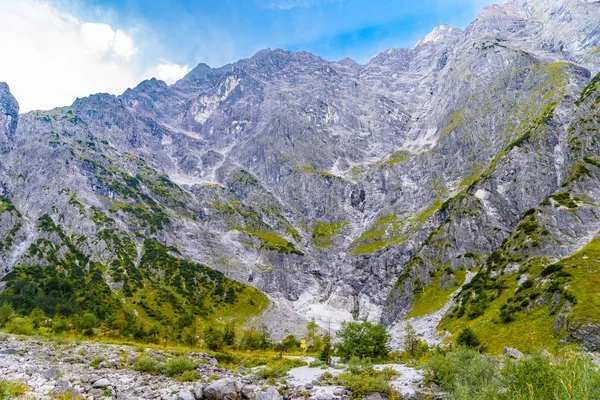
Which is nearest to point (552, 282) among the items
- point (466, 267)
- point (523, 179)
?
point (466, 267)

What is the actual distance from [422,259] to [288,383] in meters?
140

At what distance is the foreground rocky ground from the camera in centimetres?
2300

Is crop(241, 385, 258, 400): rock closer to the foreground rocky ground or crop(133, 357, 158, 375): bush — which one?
the foreground rocky ground

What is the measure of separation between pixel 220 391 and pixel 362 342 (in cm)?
3553

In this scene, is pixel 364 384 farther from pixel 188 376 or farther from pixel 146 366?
pixel 146 366

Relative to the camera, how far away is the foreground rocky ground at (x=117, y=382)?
75.5ft

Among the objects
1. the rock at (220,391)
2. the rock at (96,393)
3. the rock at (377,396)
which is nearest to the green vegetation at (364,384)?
the rock at (377,396)

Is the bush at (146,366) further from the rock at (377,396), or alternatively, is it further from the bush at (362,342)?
the bush at (362,342)

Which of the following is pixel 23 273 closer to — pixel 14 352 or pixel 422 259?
pixel 14 352

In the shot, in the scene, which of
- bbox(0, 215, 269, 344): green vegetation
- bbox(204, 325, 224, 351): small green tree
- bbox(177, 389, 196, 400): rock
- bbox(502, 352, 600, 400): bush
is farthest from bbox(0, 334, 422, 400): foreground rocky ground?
bbox(0, 215, 269, 344): green vegetation

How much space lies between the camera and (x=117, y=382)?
2644cm

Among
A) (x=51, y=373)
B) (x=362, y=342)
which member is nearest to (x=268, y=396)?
(x=51, y=373)

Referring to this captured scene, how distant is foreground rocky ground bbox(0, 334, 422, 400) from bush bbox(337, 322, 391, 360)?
64.7ft

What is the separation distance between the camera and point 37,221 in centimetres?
18888
